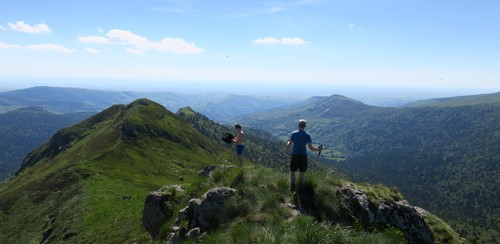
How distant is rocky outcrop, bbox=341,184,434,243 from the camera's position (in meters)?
19.9

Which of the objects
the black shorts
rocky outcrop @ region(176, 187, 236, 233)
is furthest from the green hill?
the black shorts

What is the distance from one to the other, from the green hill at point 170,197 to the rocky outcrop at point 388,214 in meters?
0.09

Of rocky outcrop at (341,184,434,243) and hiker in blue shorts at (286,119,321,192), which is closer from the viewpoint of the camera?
rocky outcrop at (341,184,434,243)

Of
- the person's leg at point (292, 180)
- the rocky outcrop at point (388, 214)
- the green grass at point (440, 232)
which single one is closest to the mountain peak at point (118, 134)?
the person's leg at point (292, 180)

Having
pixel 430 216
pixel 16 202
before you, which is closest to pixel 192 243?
pixel 430 216

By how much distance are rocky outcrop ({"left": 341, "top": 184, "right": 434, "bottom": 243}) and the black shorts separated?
9.11 feet

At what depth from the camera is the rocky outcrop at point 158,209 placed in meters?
25.7

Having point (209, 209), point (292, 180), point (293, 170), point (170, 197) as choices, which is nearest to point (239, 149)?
point (170, 197)

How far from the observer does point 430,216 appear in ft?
85.4

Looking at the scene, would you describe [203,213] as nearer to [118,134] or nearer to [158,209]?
[158,209]

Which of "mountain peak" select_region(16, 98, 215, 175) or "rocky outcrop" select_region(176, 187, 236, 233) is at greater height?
"rocky outcrop" select_region(176, 187, 236, 233)

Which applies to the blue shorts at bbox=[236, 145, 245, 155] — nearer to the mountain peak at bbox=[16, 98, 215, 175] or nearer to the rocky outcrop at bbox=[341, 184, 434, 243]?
the rocky outcrop at bbox=[341, 184, 434, 243]

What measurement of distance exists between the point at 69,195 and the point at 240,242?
210 feet

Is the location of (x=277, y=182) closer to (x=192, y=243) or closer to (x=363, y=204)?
(x=363, y=204)
